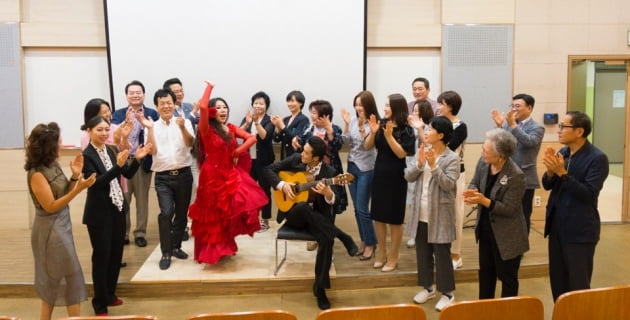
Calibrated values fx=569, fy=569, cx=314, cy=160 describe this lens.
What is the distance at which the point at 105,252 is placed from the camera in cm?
387

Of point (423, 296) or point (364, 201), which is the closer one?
point (423, 296)

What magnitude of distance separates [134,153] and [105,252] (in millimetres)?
1449

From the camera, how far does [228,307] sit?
13.9ft

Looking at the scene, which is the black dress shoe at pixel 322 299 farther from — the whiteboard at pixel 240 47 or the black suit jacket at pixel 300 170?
the whiteboard at pixel 240 47

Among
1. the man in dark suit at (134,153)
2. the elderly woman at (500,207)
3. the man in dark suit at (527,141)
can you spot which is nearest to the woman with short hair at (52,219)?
the man in dark suit at (134,153)

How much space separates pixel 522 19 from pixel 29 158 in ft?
16.9

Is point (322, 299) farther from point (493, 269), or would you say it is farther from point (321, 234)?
point (493, 269)

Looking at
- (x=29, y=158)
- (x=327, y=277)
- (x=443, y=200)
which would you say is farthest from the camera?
(x=327, y=277)

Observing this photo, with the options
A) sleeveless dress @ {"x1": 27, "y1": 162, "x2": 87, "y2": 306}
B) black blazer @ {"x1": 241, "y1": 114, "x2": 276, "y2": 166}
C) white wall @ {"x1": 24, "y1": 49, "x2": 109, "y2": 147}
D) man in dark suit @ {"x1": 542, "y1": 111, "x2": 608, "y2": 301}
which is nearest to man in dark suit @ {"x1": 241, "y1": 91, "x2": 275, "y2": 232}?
black blazer @ {"x1": 241, "y1": 114, "x2": 276, "y2": 166}

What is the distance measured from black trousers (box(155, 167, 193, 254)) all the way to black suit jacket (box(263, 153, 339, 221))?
0.74 metres

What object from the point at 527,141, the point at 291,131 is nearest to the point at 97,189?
the point at 291,131

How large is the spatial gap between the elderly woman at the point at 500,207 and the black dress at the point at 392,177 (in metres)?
0.83

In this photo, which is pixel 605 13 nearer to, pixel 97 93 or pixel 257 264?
pixel 257 264

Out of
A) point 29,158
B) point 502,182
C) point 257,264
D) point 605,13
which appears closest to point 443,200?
point 502,182
